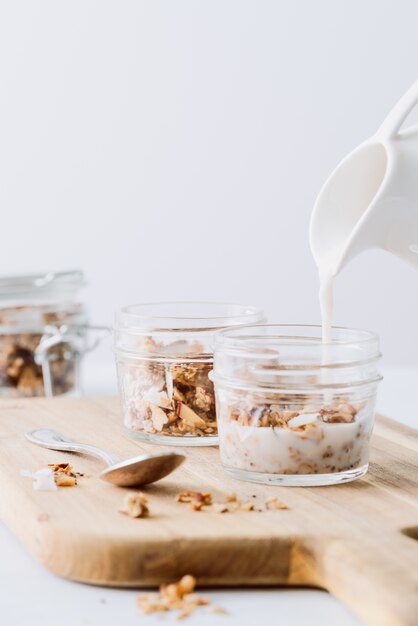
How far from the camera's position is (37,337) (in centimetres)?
225

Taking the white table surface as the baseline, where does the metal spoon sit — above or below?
above

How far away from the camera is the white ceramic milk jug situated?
1.43m

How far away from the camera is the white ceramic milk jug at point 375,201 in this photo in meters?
1.43

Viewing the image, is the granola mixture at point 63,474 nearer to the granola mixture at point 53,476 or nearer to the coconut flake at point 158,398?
the granola mixture at point 53,476

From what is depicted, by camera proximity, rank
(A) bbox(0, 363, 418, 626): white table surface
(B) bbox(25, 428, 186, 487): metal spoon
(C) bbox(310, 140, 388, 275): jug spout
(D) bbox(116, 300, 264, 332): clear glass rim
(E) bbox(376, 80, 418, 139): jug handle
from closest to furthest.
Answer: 1. (A) bbox(0, 363, 418, 626): white table surface
2. (B) bbox(25, 428, 186, 487): metal spoon
3. (E) bbox(376, 80, 418, 139): jug handle
4. (C) bbox(310, 140, 388, 275): jug spout
5. (D) bbox(116, 300, 264, 332): clear glass rim

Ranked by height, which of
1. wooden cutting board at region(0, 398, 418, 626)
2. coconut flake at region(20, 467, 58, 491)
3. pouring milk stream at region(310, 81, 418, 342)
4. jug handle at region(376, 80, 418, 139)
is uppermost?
jug handle at region(376, 80, 418, 139)

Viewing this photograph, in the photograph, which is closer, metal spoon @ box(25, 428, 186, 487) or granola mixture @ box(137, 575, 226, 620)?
granola mixture @ box(137, 575, 226, 620)

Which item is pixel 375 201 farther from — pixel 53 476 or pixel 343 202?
pixel 53 476

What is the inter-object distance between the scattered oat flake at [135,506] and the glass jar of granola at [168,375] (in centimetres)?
41

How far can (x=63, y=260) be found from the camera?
3.87 meters

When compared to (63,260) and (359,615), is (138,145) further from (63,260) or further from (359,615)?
(359,615)

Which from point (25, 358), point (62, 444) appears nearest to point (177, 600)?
point (62, 444)

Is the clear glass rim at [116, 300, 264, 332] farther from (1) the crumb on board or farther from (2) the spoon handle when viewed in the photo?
(1) the crumb on board

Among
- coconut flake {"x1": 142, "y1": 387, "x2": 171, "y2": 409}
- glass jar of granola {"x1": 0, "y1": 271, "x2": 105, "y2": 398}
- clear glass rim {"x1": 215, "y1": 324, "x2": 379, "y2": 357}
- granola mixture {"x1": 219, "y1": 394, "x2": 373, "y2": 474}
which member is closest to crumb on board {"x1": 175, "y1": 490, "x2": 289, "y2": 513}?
granola mixture {"x1": 219, "y1": 394, "x2": 373, "y2": 474}
